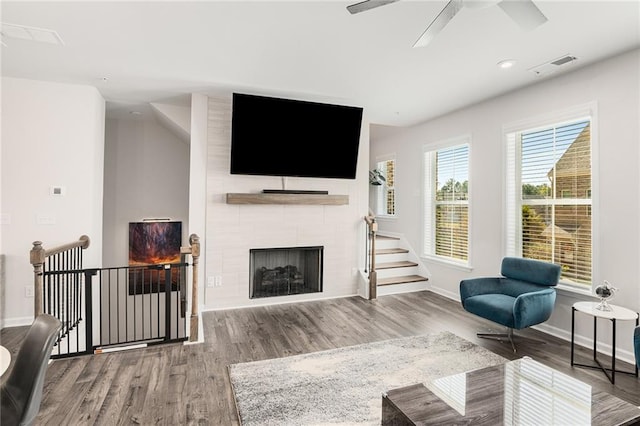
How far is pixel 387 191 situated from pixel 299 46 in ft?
14.3

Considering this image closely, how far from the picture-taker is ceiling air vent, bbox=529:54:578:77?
3125 mm

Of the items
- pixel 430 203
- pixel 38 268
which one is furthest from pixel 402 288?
pixel 38 268

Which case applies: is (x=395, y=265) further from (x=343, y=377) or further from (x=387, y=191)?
(x=343, y=377)

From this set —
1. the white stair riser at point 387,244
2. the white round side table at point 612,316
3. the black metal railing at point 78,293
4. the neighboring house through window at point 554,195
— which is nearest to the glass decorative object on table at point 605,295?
the white round side table at point 612,316

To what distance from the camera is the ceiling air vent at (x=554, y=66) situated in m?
3.12

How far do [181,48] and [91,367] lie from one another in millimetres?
2848

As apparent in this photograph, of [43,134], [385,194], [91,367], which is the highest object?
[43,134]

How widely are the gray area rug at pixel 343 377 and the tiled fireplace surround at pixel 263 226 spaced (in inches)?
67.9

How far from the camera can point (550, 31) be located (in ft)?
8.68

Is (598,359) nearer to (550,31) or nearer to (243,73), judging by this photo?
(550,31)

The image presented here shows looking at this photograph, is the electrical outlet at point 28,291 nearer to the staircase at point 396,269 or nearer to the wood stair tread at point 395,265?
the staircase at point 396,269

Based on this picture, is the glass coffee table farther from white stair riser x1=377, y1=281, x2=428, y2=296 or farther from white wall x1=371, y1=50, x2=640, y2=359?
white stair riser x1=377, y1=281, x2=428, y2=296

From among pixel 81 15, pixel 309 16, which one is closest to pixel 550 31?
pixel 309 16

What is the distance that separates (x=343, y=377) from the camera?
2.63 metres
